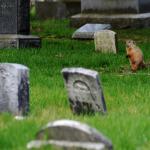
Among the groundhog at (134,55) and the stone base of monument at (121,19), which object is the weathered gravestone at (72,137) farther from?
the stone base of monument at (121,19)

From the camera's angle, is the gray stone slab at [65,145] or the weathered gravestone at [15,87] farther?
the weathered gravestone at [15,87]

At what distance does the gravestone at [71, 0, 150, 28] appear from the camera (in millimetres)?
23078

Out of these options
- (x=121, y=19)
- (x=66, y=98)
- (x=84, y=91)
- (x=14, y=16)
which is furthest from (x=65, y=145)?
(x=121, y=19)

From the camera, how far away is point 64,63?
14453 mm

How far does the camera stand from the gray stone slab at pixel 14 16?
56.8 ft

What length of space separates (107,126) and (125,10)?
52.5ft

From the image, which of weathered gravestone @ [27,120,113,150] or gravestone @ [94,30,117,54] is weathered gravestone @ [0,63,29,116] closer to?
weathered gravestone @ [27,120,113,150]

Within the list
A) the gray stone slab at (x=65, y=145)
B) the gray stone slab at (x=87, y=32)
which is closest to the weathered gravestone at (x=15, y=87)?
the gray stone slab at (x=65, y=145)

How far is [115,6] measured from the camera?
23.4 metres

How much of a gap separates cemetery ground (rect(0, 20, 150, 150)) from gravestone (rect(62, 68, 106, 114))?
5.9 inches

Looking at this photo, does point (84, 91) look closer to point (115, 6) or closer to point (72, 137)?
point (72, 137)

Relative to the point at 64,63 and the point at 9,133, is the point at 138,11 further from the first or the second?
the point at 9,133

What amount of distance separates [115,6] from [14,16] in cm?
665

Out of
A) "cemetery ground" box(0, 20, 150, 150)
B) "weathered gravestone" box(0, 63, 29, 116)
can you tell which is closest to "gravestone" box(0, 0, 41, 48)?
"cemetery ground" box(0, 20, 150, 150)
